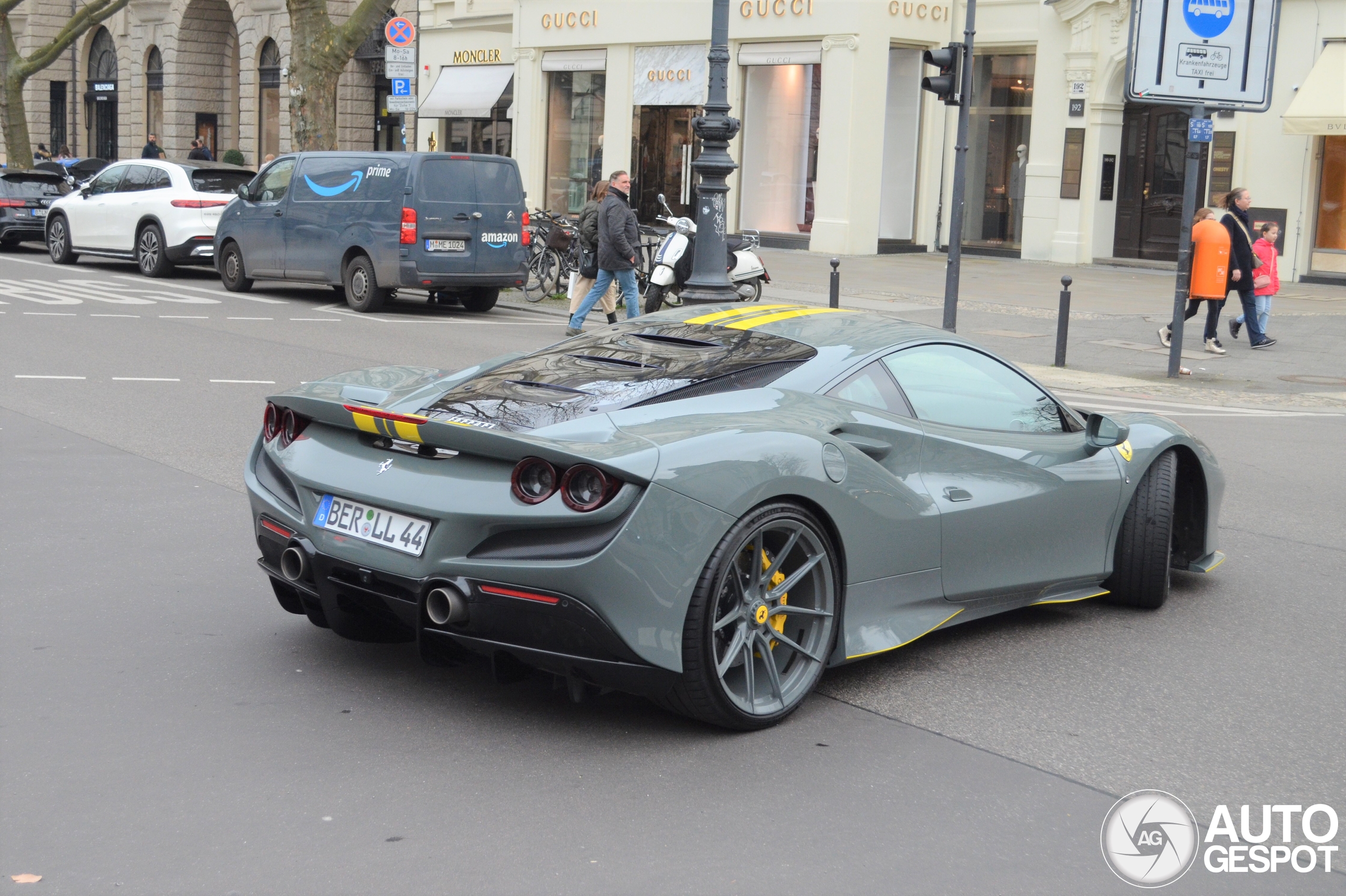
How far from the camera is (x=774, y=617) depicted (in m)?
4.61

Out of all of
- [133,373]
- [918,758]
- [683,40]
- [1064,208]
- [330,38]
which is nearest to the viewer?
[918,758]

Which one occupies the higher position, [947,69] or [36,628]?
[947,69]

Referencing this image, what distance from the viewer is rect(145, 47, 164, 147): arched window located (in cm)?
4875

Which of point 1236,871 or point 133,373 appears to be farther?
point 133,373

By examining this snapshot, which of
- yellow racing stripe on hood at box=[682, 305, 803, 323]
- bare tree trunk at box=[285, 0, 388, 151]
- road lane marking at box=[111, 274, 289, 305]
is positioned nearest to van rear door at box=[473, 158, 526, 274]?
road lane marking at box=[111, 274, 289, 305]

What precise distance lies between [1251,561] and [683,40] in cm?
2533

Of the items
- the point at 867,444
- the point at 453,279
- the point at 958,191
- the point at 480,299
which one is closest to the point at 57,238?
the point at 480,299

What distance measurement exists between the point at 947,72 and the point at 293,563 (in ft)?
44.9

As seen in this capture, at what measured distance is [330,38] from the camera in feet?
81.6

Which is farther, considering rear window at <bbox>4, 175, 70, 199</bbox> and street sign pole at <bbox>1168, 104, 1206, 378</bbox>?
rear window at <bbox>4, 175, 70, 199</bbox>

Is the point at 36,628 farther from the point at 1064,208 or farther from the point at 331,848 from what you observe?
the point at 1064,208

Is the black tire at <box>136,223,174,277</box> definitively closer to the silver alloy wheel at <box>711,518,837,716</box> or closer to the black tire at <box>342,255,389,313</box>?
the black tire at <box>342,255,389,313</box>

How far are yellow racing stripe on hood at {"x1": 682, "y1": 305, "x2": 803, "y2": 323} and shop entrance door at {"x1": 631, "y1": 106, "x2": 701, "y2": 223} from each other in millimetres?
24849

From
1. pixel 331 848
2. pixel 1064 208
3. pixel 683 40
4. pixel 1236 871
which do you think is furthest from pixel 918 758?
pixel 683 40
